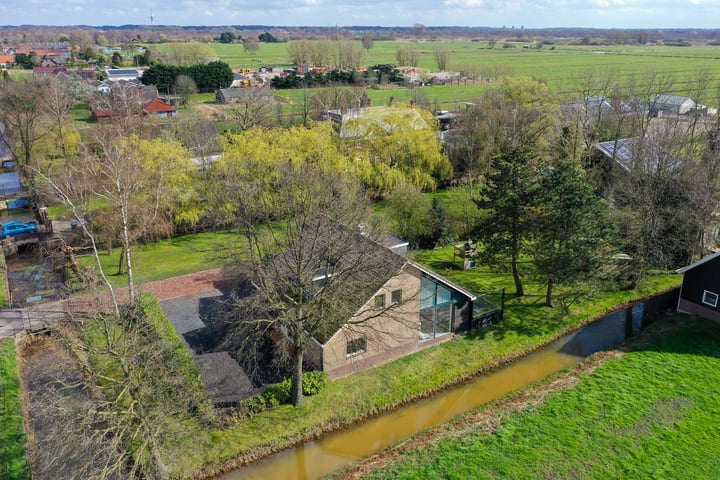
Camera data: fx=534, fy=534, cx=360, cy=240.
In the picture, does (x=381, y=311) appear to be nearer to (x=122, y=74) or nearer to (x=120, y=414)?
(x=120, y=414)

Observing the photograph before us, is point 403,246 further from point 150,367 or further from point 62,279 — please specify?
point 62,279

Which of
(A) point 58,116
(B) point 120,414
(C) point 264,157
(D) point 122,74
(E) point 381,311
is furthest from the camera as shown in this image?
(D) point 122,74

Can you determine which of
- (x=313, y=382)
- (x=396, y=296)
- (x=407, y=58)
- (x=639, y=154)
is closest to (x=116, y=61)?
(x=407, y=58)

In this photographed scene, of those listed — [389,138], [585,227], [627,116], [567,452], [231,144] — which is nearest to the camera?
[567,452]

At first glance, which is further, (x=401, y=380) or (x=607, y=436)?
(x=401, y=380)

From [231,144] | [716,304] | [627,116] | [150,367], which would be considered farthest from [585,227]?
[627,116]

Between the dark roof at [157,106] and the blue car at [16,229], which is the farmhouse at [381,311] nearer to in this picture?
the blue car at [16,229]

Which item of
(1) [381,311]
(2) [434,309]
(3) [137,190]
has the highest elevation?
(3) [137,190]
